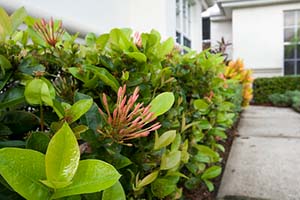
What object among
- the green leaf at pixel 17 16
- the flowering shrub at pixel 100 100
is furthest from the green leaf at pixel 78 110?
the green leaf at pixel 17 16

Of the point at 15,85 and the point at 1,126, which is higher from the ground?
the point at 15,85

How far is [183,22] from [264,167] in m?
4.51

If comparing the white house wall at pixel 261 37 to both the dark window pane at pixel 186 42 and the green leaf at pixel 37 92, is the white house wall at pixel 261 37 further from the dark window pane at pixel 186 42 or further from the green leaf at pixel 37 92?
the green leaf at pixel 37 92

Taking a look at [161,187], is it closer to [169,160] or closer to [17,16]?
[169,160]

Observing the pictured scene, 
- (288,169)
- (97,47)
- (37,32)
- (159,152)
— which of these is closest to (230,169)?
(288,169)

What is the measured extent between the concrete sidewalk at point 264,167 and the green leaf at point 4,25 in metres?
2.14

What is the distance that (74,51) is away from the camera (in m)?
1.29

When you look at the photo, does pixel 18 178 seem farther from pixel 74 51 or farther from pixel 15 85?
pixel 74 51

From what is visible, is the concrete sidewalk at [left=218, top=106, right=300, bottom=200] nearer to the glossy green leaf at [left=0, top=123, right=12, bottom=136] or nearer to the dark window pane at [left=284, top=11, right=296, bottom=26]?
the glossy green leaf at [left=0, top=123, right=12, bottom=136]

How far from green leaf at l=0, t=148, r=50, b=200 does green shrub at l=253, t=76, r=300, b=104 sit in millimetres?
12789

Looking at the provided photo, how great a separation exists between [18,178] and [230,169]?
2976mm

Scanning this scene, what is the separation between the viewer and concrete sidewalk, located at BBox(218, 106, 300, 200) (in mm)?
2635

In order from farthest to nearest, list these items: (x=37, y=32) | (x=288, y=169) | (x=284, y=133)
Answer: (x=284, y=133) → (x=288, y=169) → (x=37, y=32)

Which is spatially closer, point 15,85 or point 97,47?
point 15,85
